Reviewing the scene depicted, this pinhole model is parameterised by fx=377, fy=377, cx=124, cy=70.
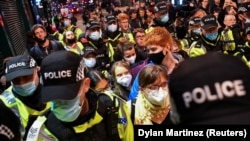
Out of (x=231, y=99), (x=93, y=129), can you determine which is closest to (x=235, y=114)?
(x=231, y=99)

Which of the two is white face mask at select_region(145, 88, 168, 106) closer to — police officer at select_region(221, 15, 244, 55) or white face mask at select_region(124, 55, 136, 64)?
white face mask at select_region(124, 55, 136, 64)

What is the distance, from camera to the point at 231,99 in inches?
45.1

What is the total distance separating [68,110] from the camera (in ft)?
7.96

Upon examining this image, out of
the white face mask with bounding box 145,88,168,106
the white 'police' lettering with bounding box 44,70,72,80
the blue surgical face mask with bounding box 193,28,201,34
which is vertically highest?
the white 'police' lettering with bounding box 44,70,72,80

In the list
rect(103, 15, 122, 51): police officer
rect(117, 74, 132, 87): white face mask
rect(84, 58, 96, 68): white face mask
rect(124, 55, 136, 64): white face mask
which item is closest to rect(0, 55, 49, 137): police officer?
rect(117, 74, 132, 87): white face mask

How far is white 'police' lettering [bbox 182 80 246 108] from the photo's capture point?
1.14 metres

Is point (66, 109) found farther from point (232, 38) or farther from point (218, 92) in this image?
point (232, 38)

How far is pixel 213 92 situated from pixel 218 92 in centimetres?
1

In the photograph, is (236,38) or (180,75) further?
(236,38)

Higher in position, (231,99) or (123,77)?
(231,99)

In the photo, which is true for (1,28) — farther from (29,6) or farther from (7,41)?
(29,6)

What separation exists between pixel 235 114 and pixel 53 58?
5.22 ft

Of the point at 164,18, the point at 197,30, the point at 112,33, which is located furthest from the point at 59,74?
the point at 112,33

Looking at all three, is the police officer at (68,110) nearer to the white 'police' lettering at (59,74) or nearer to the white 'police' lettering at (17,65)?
the white 'police' lettering at (59,74)
